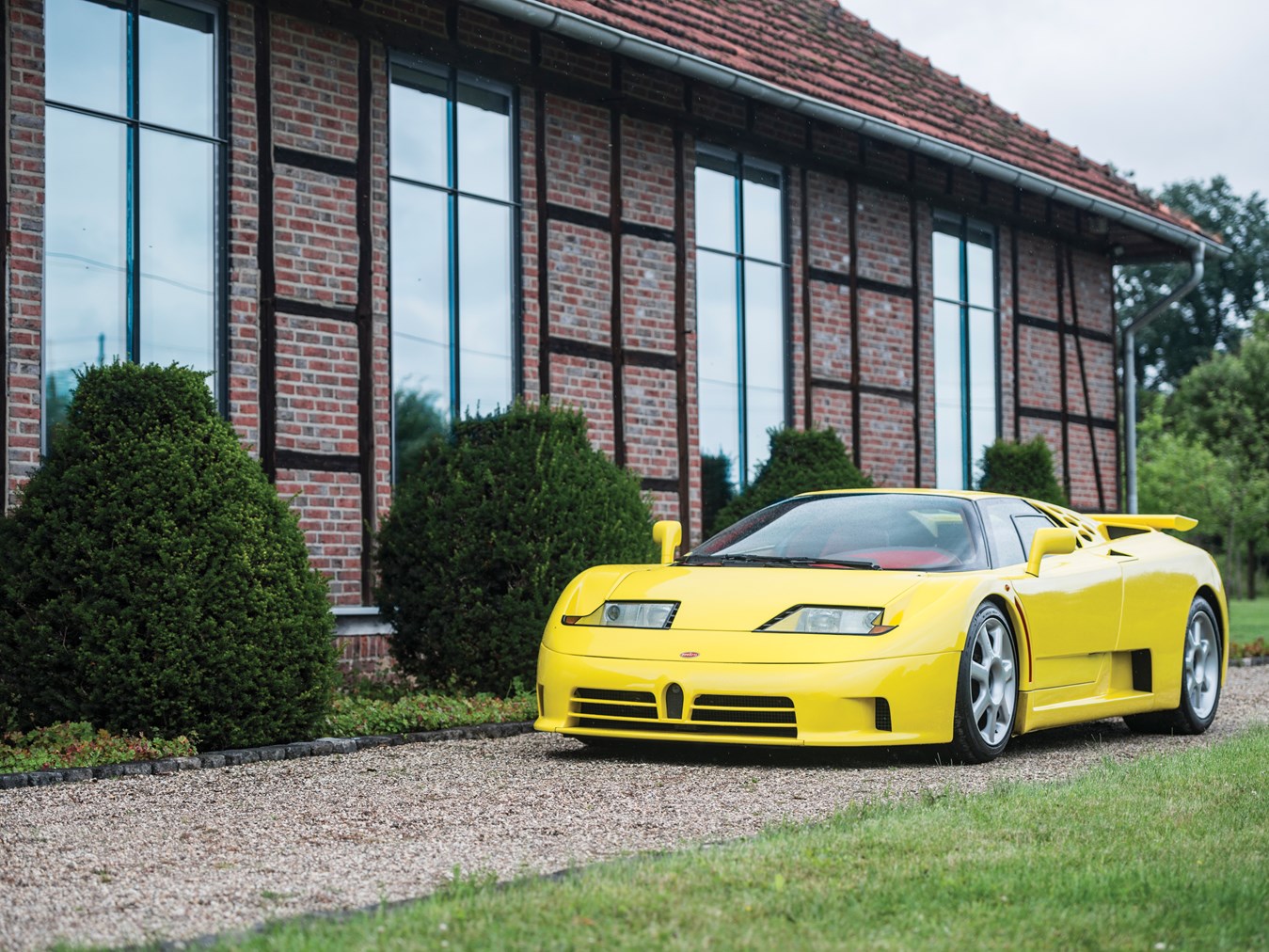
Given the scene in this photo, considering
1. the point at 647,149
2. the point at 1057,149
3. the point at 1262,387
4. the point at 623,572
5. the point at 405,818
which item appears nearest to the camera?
the point at 405,818

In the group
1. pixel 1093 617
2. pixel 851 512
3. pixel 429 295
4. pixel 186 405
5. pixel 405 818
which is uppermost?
pixel 429 295

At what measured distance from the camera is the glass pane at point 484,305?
42.4 ft

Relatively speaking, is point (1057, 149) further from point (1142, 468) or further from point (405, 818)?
point (1142, 468)

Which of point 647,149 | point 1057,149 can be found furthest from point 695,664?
point 1057,149

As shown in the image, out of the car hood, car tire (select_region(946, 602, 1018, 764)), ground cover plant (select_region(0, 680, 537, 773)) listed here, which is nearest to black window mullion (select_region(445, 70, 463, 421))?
ground cover plant (select_region(0, 680, 537, 773))

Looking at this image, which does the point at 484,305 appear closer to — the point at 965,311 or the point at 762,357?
the point at 762,357

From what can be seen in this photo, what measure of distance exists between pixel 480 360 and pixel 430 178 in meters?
1.39

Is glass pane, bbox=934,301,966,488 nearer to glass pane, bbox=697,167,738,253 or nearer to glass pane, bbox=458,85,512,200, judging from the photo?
glass pane, bbox=697,167,738,253

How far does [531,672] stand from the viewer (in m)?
9.97

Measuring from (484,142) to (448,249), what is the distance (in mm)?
945

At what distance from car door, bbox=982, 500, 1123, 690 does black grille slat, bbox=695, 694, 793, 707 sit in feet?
4.56

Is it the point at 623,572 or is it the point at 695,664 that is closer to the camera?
the point at 695,664

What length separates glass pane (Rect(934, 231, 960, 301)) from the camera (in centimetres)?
1789

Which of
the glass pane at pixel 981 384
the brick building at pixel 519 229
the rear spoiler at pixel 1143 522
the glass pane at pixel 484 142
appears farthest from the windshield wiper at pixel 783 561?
the glass pane at pixel 981 384
